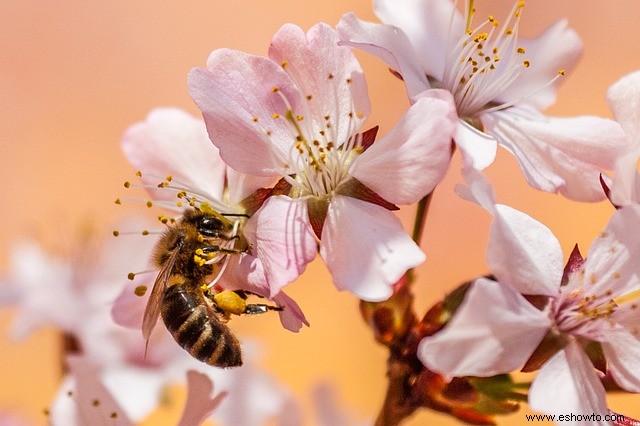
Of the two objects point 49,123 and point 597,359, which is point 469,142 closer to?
point 597,359

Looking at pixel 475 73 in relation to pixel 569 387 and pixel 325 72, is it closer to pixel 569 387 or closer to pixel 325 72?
pixel 325 72

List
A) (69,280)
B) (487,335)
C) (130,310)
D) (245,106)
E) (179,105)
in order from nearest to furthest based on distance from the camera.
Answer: (487,335) < (245,106) < (130,310) < (69,280) < (179,105)

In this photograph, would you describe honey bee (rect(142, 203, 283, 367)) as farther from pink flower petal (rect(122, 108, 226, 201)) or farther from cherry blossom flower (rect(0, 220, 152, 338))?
cherry blossom flower (rect(0, 220, 152, 338))

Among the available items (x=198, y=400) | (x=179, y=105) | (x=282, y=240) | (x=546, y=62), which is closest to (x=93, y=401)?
(x=198, y=400)

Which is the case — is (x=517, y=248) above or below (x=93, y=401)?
above

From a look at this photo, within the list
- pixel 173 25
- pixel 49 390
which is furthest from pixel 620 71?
pixel 49 390

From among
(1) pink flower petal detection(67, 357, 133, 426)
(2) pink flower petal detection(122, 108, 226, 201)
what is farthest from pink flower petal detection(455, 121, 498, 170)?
(1) pink flower petal detection(67, 357, 133, 426)
